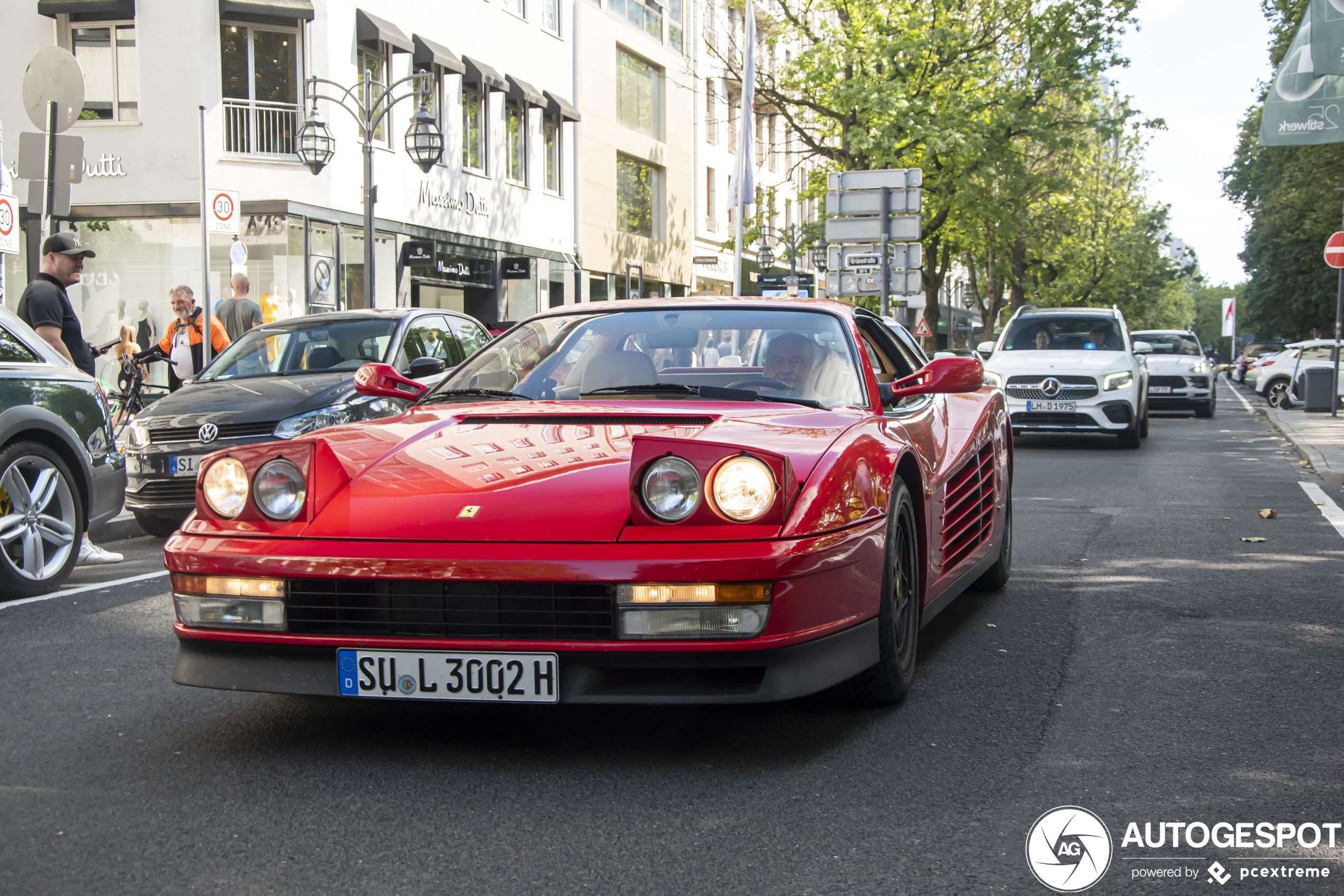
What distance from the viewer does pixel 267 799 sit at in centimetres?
343

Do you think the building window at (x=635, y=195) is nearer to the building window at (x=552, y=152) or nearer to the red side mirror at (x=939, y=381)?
the building window at (x=552, y=152)

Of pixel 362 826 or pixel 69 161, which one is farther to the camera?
pixel 69 161

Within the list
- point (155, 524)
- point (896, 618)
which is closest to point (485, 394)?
point (896, 618)

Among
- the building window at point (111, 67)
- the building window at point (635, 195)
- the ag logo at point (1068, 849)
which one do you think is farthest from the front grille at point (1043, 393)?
the building window at point (635, 195)

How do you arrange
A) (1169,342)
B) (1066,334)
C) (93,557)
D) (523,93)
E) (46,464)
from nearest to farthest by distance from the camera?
(46,464)
(93,557)
(1066,334)
(1169,342)
(523,93)

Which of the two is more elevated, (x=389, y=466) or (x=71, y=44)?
(x=71, y=44)

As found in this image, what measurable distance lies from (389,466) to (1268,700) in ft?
9.50

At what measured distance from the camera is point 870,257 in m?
21.5

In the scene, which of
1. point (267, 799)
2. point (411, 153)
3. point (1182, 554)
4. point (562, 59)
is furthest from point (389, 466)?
point (562, 59)

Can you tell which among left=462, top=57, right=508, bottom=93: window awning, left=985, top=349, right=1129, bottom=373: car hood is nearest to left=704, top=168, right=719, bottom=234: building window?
left=462, top=57, right=508, bottom=93: window awning

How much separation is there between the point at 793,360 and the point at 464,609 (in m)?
1.76

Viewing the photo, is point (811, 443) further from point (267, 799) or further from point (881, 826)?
point (267, 799)

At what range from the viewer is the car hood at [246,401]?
Result: 8.78 meters

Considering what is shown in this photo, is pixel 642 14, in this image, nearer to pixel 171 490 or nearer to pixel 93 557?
pixel 171 490
